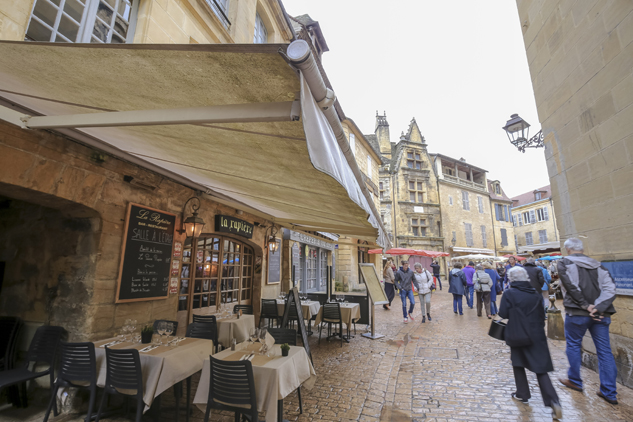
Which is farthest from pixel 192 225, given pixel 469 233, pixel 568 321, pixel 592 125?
pixel 469 233

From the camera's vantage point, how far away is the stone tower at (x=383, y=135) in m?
25.3

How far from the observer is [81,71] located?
1.78 m

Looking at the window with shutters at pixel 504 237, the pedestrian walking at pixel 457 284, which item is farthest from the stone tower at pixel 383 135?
the pedestrian walking at pixel 457 284

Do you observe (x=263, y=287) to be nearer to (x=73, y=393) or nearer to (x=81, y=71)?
(x=73, y=393)

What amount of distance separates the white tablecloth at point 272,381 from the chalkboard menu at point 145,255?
1.70 m

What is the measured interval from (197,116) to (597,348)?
457cm

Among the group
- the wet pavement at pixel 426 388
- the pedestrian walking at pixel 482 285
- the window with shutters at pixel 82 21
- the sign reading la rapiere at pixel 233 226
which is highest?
the window with shutters at pixel 82 21

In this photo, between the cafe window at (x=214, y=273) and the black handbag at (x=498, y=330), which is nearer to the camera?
the black handbag at (x=498, y=330)

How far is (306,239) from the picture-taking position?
10234 mm

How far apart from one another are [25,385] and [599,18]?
818 cm

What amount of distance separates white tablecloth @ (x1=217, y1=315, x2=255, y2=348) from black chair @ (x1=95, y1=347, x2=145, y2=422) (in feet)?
6.10

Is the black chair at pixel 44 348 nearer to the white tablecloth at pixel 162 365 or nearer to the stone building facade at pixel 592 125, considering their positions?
the white tablecloth at pixel 162 365

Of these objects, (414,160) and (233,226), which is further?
(414,160)

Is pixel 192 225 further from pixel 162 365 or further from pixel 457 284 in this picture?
pixel 457 284
